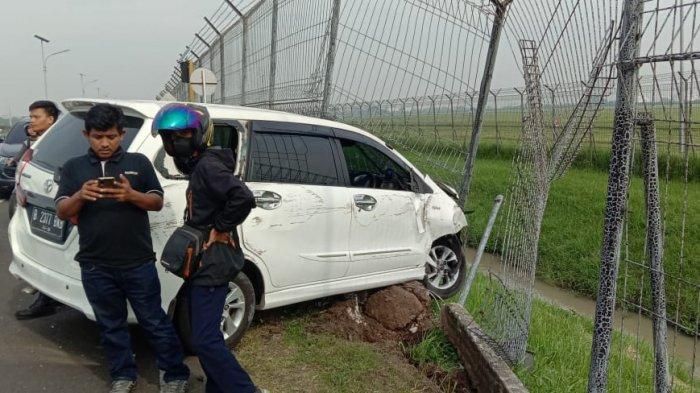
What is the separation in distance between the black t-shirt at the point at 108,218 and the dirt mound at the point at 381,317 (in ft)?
5.69

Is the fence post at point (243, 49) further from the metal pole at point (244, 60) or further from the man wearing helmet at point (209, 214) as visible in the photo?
the man wearing helmet at point (209, 214)

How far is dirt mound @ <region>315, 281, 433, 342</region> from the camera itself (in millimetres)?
4363

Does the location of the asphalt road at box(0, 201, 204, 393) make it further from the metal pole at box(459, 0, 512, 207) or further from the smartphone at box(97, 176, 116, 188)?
the metal pole at box(459, 0, 512, 207)

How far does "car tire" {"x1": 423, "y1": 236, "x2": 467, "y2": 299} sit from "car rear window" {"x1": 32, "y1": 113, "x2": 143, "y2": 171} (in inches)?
116

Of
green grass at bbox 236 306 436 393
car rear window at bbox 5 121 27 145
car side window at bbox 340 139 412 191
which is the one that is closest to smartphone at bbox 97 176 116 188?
green grass at bbox 236 306 436 393

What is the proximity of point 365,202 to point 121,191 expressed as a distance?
6.69ft

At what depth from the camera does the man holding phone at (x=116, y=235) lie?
9.90 ft

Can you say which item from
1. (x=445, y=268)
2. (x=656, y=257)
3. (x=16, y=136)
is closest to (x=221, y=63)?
(x=16, y=136)

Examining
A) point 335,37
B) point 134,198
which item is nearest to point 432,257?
point 335,37

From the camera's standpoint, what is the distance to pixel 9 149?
9523 millimetres

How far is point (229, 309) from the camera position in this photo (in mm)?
3820

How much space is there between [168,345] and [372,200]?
200cm

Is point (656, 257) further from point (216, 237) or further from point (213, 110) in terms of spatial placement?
point (213, 110)

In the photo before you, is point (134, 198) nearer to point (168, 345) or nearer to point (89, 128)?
point (89, 128)
